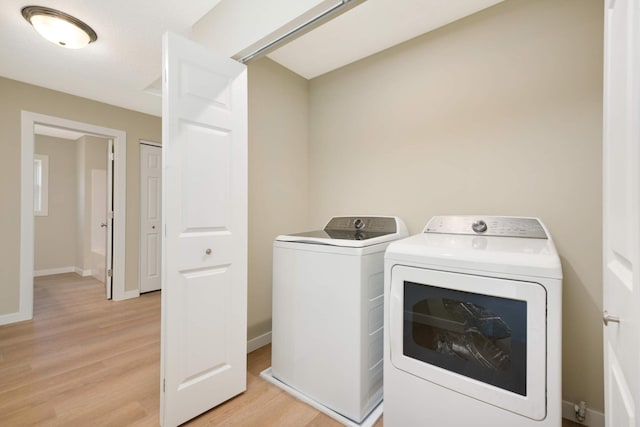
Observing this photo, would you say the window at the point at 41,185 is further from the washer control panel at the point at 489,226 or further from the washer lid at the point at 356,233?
the washer control panel at the point at 489,226

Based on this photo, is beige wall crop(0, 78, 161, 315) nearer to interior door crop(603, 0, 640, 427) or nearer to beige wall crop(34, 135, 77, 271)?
beige wall crop(34, 135, 77, 271)

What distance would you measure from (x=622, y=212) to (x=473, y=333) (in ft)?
2.26

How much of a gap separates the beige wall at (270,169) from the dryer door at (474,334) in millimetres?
1298

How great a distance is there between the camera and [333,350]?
1.55 meters

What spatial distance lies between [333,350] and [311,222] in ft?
4.34

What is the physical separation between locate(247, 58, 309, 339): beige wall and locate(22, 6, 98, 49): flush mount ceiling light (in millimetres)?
1123

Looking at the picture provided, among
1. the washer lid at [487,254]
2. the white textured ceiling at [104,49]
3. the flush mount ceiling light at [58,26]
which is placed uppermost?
the white textured ceiling at [104,49]

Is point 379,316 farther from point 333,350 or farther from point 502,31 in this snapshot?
point 502,31

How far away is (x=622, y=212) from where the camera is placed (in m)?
0.68

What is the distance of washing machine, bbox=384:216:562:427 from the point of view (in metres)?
0.99

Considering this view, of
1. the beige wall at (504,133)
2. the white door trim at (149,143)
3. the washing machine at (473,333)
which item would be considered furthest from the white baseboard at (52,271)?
the washing machine at (473,333)

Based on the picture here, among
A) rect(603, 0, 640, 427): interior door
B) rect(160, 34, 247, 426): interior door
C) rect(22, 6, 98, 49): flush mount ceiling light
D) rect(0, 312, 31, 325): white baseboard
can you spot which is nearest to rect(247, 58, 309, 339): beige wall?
rect(160, 34, 247, 426): interior door

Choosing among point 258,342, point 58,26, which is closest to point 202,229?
point 258,342

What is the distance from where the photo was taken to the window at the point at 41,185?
4.70m
